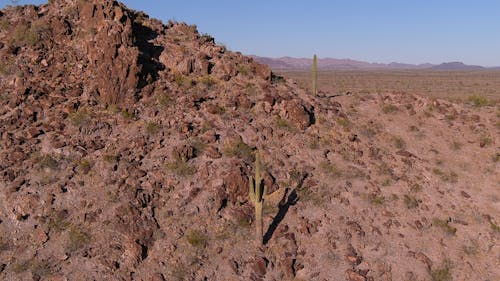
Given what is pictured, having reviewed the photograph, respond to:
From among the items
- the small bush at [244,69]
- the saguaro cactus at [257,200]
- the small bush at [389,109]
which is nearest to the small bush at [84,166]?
the saguaro cactus at [257,200]

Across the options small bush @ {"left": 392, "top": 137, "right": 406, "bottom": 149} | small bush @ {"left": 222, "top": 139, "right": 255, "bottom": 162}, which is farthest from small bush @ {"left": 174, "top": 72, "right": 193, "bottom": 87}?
small bush @ {"left": 392, "top": 137, "right": 406, "bottom": 149}

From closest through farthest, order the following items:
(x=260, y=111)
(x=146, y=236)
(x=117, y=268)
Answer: (x=117, y=268)
(x=146, y=236)
(x=260, y=111)

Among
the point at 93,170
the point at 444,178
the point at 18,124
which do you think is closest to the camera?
the point at 93,170

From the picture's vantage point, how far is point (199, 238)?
1189cm

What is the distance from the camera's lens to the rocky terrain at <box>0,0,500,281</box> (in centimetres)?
1162

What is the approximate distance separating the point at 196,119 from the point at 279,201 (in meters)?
4.96

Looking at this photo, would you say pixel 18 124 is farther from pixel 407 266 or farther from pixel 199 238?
pixel 407 266

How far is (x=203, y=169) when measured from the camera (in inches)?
547

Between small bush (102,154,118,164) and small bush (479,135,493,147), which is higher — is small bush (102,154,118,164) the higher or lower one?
the higher one

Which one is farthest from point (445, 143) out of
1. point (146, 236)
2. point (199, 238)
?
point (146, 236)

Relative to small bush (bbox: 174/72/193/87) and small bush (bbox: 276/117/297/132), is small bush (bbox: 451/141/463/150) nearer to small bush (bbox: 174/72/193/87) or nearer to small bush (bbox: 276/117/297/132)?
small bush (bbox: 276/117/297/132)

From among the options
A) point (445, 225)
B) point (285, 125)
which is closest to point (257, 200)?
point (285, 125)

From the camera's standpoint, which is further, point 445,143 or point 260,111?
point 445,143

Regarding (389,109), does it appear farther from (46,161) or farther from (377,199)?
(46,161)
